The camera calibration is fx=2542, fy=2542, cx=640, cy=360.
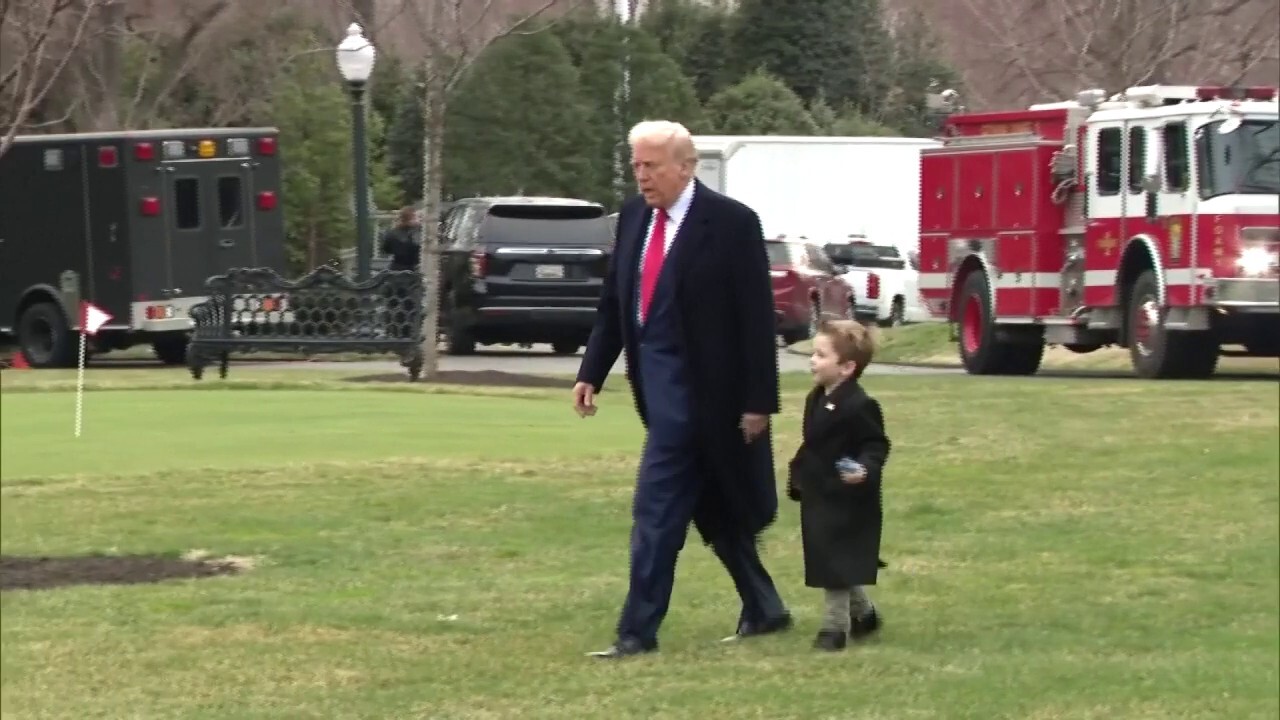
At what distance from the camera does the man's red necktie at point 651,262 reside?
29.2 feet

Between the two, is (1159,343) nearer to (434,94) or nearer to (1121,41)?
(434,94)

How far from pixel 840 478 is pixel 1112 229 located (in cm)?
1678

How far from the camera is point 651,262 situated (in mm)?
8922

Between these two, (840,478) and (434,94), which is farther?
(434,94)

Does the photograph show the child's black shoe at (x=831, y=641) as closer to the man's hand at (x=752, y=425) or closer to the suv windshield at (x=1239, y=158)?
the man's hand at (x=752, y=425)

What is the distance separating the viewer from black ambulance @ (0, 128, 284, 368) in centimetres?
2888

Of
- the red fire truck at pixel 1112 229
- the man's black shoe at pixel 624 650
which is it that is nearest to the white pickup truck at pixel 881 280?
the red fire truck at pixel 1112 229

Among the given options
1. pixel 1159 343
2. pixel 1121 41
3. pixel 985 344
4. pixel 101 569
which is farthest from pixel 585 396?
pixel 1121 41

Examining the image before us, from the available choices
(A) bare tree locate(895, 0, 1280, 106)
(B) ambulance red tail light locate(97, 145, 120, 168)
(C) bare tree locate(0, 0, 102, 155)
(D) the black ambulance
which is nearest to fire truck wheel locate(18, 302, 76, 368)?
(D) the black ambulance

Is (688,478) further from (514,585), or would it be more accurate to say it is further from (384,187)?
(384,187)

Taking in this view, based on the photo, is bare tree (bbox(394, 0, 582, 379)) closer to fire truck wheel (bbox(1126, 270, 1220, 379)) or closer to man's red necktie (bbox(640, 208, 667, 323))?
fire truck wheel (bbox(1126, 270, 1220, 379))

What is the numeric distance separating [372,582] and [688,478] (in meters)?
2.19

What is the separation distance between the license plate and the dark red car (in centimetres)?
580

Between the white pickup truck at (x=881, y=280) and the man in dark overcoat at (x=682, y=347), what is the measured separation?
3589cm
